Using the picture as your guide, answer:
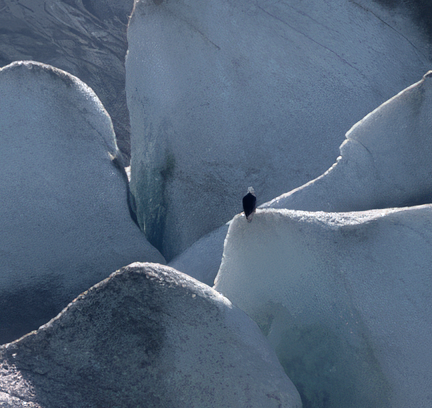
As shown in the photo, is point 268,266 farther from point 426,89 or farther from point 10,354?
point 426,89

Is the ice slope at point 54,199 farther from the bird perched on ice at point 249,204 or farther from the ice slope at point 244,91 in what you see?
the bird perched on ice at point 249,204

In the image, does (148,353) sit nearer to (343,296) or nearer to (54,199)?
(343,296)

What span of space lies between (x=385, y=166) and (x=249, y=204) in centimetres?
62

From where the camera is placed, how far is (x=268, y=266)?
1389 millimetres

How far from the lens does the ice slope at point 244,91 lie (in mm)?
2184

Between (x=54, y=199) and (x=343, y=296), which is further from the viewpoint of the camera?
(x=54, y=199)

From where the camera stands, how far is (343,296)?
1.28 metres

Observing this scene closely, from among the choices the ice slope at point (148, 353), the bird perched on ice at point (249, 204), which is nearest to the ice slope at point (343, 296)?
the bird perched on ice at point (249, 204)

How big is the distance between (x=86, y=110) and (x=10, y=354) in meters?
1.24

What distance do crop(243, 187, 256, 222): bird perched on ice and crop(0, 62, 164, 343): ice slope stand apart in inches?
30.2

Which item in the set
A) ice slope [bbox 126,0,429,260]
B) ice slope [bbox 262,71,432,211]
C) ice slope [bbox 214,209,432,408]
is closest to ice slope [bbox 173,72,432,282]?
ice slope [bbox 262,71,432,211]

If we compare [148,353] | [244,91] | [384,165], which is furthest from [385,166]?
[148,353]

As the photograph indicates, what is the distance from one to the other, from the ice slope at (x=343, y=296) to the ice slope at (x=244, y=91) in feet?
2.56

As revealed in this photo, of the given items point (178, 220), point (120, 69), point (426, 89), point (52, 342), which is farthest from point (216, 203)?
point (120, 69)
